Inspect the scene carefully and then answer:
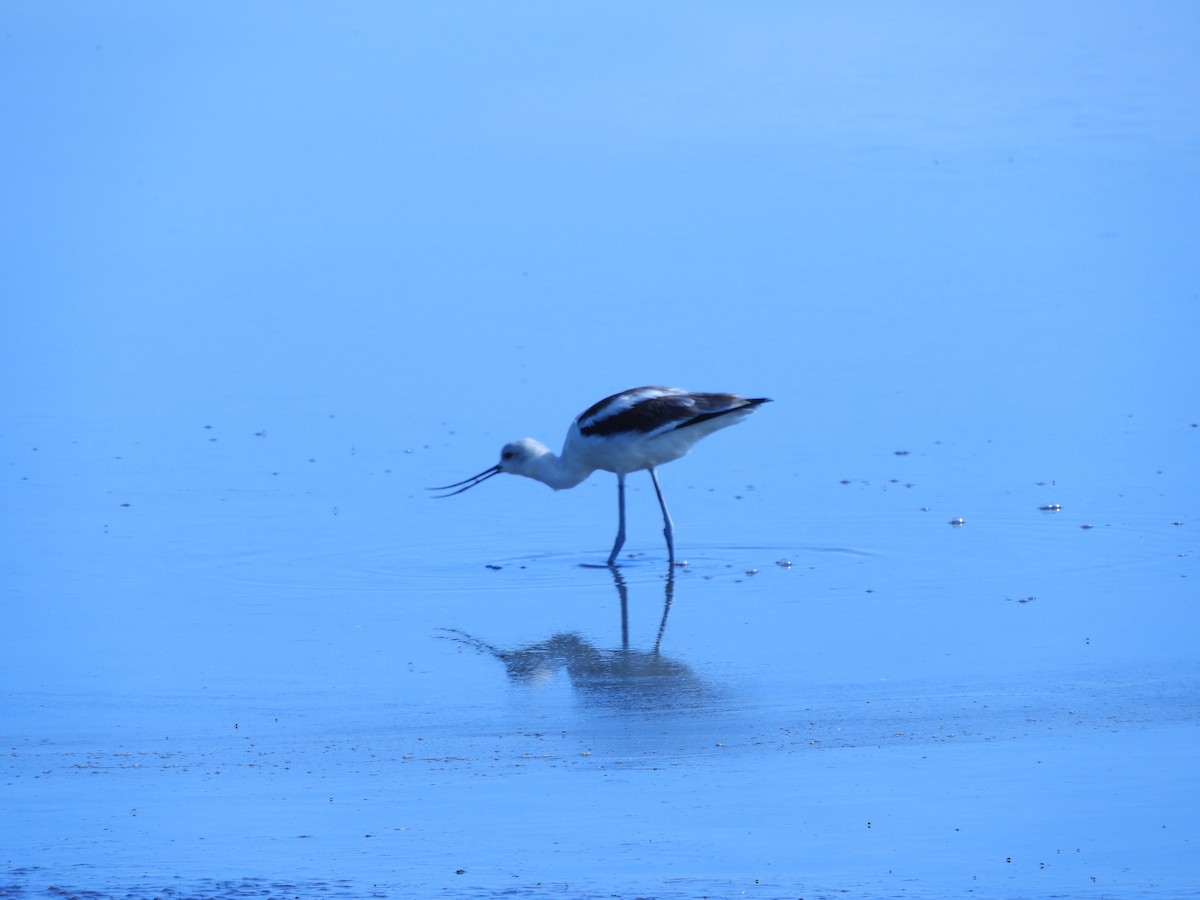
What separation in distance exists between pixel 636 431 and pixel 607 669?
266 cm

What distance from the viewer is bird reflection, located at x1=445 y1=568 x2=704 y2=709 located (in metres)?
7.27

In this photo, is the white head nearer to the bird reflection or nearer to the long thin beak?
the long thin beak

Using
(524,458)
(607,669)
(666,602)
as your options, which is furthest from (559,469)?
(607,669)

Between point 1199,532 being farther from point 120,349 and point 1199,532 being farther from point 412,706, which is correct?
point 120,349

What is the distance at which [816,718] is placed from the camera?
22.6 ft

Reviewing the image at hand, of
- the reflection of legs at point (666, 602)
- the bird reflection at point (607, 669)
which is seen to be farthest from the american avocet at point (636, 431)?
the bird reflection at point (607, 669)

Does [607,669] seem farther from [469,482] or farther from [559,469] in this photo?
[469,482]

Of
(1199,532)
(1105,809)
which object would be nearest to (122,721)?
(1105,809)

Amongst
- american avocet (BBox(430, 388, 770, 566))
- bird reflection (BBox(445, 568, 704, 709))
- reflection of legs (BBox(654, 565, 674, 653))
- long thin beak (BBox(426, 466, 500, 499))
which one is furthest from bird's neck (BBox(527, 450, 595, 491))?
bird reflection (BBox(445, 568, 704, 709))

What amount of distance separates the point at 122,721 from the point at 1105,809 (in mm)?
3501

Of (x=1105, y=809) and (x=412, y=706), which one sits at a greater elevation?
(x=412, y=706)

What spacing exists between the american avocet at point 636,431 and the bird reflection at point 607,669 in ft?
6.22

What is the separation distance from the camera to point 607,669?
7.71m

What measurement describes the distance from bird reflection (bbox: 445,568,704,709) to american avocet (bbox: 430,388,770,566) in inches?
74.7
